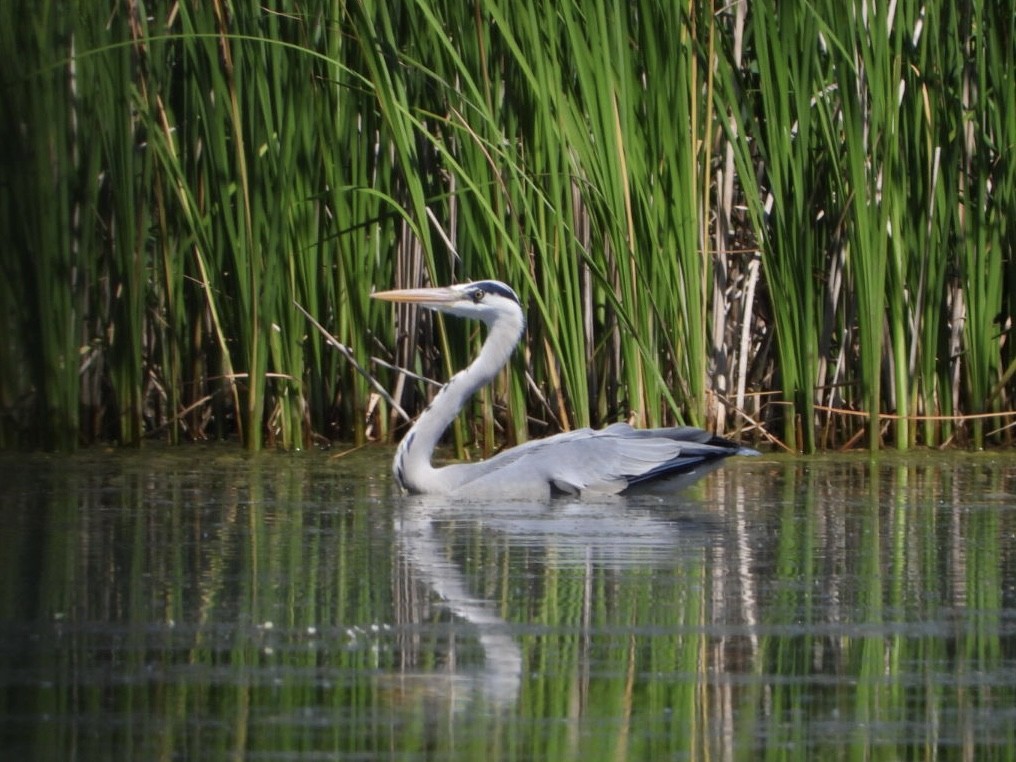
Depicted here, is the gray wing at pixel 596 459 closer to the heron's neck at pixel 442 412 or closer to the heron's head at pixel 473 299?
the heron's neck at pixel 442 412

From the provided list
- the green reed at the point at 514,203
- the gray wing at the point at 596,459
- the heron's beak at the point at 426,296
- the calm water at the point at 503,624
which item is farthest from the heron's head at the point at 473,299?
the calm water at the point at 503,624

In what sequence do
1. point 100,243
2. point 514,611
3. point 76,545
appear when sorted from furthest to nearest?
point 100,243
point 76,545
point 514,611

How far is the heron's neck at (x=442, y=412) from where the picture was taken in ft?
20.3

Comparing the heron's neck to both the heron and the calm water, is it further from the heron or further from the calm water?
the calm water

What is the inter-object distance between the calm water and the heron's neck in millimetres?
114

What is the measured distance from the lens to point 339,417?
301 inches

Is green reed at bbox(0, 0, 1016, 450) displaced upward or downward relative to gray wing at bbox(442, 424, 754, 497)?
upward

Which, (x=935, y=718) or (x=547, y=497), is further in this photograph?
(x=547, y=497)

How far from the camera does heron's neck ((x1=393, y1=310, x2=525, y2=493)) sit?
20.3ft

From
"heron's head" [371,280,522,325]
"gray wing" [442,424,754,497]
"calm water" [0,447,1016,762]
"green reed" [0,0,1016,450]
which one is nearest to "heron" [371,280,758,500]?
"gray wing" [442,424,754,497]

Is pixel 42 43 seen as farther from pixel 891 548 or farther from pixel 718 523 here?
pixel 891 548

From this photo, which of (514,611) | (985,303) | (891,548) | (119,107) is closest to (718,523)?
(891,548)

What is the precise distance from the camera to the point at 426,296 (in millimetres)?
6637

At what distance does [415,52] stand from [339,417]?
1513 millimetres
